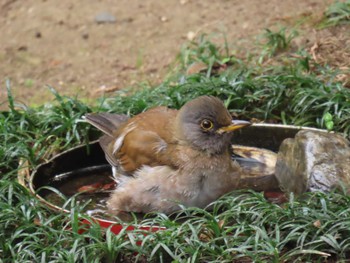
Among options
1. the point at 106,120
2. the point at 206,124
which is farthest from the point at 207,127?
the point at 106,120

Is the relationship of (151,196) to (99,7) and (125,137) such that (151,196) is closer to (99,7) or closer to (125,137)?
(125,137)

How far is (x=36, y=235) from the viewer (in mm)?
6480

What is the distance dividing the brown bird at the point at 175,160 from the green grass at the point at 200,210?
7.4 inches

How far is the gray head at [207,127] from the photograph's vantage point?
7234mm

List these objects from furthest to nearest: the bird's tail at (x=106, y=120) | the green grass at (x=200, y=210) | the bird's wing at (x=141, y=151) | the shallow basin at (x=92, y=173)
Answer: the bird's tail at (x=106, y=120), the shallow basin at (x=92, y=173), the bird's wing at (x=141, y=151), the green grass at (x=200, y=210)

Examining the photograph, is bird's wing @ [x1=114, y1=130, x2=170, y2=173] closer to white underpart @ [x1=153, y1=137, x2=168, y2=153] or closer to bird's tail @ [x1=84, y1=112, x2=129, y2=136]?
white underpart @ [x1=153, y1=137, x2=168, y2=153]

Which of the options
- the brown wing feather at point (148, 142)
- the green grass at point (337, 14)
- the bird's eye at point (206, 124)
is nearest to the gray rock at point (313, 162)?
the bird's eye at point (206, 124)

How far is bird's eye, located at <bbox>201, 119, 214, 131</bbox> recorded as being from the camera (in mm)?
7262

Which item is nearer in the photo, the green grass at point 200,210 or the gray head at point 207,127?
the green grass at point 200,210

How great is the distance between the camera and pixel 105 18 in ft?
39.4

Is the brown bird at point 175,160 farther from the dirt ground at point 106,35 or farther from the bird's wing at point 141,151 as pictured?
the dirt ground at point 106,35

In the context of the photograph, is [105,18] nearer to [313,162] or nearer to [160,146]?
[160,146]

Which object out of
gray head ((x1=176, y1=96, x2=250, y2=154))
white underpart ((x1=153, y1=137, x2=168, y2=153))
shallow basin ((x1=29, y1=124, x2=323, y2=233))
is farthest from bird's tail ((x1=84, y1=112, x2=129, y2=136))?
gray head ((x1=176, y1=96, x2=250, y2=154))

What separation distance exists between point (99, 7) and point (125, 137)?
5.19 m
